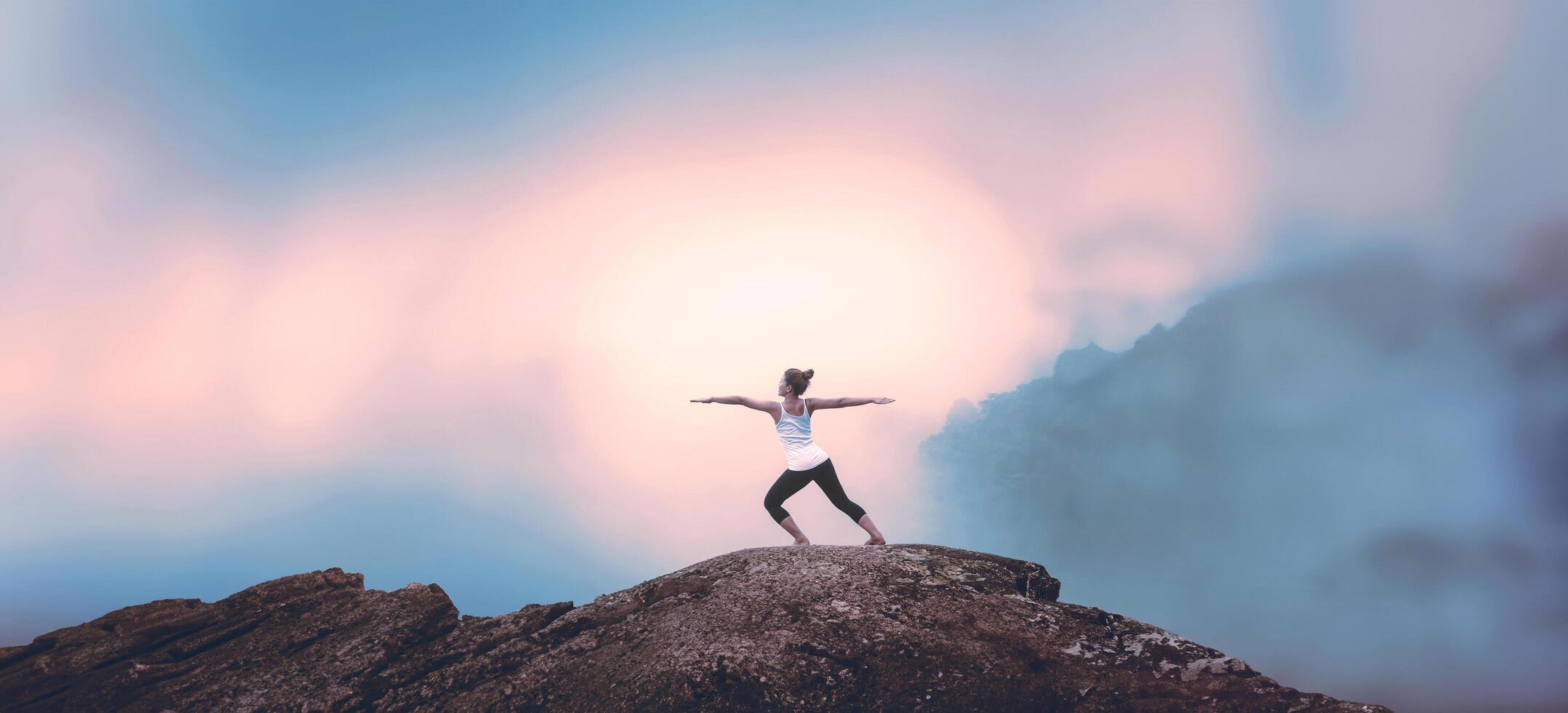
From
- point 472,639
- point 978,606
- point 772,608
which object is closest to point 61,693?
point 472,639

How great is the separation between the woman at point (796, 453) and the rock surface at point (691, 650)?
1.84 meters

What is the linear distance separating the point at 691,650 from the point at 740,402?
5613 mm

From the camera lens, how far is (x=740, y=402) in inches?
603

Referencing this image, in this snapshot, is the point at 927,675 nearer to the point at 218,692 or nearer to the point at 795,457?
the point at 795,457

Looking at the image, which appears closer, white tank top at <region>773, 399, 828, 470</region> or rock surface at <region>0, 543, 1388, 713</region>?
rock surface at <region>0, 543, 1388, 713</region>

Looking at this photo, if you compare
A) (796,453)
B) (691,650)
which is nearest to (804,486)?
(796,453)

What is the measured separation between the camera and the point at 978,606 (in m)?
11.4

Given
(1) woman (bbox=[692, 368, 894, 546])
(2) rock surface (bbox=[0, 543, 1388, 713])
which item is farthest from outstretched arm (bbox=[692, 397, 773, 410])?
(2) rock surface (bbox=[0, 543, 1388, 713])

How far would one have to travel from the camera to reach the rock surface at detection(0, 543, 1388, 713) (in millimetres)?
9883

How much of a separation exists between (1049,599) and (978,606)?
2.15 m

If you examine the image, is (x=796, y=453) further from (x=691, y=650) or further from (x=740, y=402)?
(x=691, y=650)

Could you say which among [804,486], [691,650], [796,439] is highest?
[796,439]

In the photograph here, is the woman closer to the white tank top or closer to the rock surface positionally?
the white tank top

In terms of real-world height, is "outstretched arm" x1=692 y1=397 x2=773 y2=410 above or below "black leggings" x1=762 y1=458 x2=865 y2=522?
above
